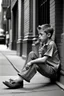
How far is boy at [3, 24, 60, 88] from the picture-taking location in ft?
17.4

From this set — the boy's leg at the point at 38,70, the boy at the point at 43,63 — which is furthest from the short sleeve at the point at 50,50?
the boy's leg at the point at 38,70

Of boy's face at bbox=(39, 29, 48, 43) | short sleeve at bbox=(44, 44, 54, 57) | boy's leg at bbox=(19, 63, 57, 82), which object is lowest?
boy's leg at bbox=(19, 63, 57, 82)

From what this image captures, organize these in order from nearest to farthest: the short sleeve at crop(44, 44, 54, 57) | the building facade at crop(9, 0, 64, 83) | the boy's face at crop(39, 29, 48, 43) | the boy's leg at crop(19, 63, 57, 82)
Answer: the boy's leg at crop(19, 63, 57, 82), the short sleeve at crop(44, 44, 54, 57), the boy's face at crop(39, 29, 48, 43), the building facade at crop(9, 0, 64, 83)

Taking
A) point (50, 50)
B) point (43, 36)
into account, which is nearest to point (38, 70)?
point (50, 50)

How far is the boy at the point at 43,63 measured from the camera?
5.30m

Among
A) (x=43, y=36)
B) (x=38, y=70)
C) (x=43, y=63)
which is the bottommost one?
(x=38, y=70)

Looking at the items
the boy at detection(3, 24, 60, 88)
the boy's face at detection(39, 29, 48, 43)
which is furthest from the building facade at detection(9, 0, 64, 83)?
the boy's face at detection(39, 29, 48, 43)

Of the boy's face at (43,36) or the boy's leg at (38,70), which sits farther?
the boy's face at (43,36)

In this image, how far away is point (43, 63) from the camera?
17.9ft

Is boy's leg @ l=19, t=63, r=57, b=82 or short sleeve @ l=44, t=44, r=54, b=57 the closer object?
boy's leg @ l=19, t=63, r=57, b=82

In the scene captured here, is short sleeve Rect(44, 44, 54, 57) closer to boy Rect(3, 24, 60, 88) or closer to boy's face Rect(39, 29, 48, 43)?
boy Rect(3, 24, 60, 88)

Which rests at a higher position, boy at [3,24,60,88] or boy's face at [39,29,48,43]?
boy's face at [39,29,48,43]

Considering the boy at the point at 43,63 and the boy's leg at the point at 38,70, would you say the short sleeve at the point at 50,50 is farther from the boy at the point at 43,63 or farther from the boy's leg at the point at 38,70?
the boy's leg at the point at 38,70

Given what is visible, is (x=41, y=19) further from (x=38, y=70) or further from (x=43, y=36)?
(x=38, y=70)
